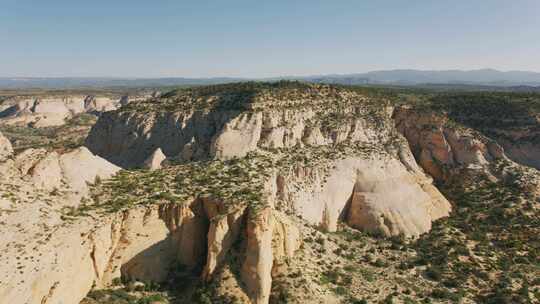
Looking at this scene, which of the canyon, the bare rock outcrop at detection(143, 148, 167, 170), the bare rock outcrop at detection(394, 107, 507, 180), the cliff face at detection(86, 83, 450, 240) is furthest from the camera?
the bare rock outcrop at detection(394, 107, 507, 180)

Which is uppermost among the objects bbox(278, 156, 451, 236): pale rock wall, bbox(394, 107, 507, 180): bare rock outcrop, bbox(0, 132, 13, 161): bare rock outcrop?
bbox(0, 132, 13, 161): bare rock outcrop

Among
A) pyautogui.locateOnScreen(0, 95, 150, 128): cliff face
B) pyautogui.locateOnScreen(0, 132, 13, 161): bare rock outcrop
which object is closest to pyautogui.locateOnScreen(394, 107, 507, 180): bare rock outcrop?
pyautogui.locateOnScreen(0, 132, 13, 161): bare rock outcrop

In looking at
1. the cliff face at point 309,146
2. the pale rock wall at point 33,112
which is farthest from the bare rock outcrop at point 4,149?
the pale rock wall at point 33,112

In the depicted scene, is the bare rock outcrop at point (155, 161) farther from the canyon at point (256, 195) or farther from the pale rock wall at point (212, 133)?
the pale rock wall at point (212, 133)

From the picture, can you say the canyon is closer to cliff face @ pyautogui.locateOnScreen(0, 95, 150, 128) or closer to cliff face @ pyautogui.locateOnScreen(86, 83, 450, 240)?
cliff face @ pyautogui.locateOnScreen(86, 83, 450, 240)

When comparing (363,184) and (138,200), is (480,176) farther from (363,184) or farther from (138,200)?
(138,200)

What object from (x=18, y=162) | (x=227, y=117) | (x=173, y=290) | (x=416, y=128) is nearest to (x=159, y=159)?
(x=227, y=117)

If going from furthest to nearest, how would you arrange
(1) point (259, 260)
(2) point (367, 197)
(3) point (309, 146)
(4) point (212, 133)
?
1. (3) point (309, 146)
2. (4) point (212, 133)
3. (2) point (367, 197)
4. (1) point (259, 260)

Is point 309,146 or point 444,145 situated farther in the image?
point 444,145

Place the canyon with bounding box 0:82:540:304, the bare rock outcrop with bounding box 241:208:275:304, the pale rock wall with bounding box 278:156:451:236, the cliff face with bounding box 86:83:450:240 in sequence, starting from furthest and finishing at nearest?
1. the cliff face with bounding box 86:83:450:240
2. the pale rock wall with bounding box 278:156:451:236
3. the bare rock outcrop with bounding box 241:208:275:304
4. the canyon with bounding box 0:82:540:304

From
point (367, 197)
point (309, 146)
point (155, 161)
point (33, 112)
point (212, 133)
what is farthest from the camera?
point (33, 112)

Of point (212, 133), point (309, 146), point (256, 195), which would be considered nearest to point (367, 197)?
point (309, 146)

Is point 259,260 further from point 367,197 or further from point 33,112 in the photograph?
point 33,112
